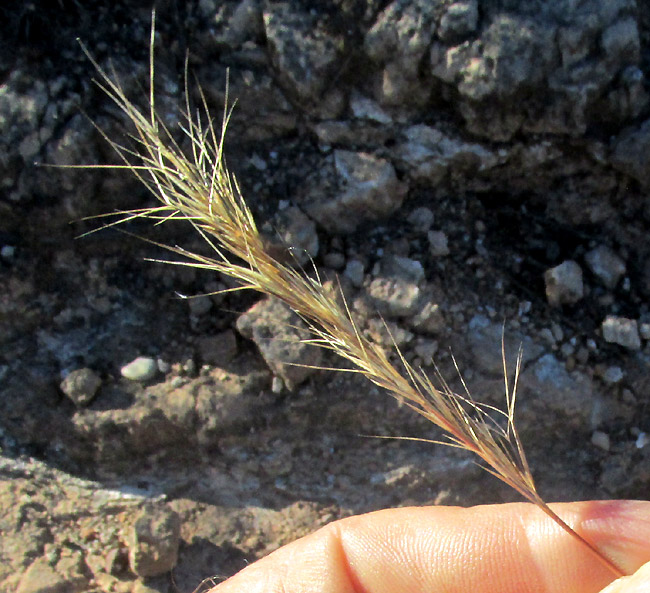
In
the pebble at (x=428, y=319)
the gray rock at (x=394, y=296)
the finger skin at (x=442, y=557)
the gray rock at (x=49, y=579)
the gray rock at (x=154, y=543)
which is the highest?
the gray rock at (x=394, y=296)

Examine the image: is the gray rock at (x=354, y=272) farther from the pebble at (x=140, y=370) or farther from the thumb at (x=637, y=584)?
the thumb at (x=637, y=584)

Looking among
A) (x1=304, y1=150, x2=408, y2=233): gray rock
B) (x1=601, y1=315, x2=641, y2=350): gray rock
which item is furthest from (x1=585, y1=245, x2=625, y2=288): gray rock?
(x1=304, y1=150, x2=408, y2=233): gray rock

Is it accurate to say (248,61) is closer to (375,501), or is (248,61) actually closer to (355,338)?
(355,338)

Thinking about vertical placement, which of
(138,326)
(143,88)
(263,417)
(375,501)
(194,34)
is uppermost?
(194,34)

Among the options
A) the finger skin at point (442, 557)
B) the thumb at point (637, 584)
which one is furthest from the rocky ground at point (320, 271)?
the thumb at point (637, 584)

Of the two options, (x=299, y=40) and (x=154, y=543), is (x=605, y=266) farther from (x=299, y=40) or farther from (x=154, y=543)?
(x=154, y=543)

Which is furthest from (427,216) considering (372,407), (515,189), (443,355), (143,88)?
(143,88)

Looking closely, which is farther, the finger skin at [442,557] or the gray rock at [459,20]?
the gray rock at [459,20]

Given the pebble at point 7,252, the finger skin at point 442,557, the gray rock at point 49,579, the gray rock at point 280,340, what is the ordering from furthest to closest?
the pebble at point 7,252, the gray rock at point 280,340, the gray rock at point 49,579, the finger skin at point 442,557

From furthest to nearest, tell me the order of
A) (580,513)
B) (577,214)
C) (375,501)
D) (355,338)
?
(577,214)
(375,501)
(580,513)
(355,338)
